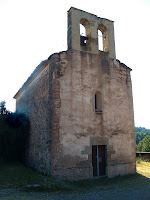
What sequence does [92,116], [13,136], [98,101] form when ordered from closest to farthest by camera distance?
[92,116], [98,101], [13,136]

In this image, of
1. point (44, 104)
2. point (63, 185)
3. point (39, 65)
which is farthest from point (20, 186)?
point (39, 65)

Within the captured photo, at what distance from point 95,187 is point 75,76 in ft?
17.2

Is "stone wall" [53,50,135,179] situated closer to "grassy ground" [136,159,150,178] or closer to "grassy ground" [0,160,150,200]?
"grassy ground" [0,160,150,200]

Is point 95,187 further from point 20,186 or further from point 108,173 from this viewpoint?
point 20,186

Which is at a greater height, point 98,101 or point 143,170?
point 98,101

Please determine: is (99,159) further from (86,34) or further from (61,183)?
(86,34)

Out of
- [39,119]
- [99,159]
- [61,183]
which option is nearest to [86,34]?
[39,119]

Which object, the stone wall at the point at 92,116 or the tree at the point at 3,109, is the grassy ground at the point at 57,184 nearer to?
the stone wall at the point at 92,116

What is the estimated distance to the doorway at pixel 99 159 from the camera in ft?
32.7

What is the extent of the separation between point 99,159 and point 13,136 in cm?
643

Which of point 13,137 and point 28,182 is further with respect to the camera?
point 13,137

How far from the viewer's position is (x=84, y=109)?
999 centimetres

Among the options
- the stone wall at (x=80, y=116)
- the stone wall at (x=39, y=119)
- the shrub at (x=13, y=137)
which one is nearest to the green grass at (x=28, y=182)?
the stone wall at (x=80, y=116)

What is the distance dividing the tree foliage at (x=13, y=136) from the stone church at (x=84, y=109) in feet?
5.69
